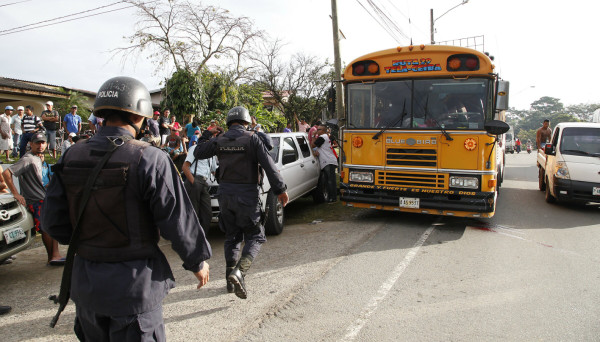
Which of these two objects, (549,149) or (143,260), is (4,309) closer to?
(143,260)

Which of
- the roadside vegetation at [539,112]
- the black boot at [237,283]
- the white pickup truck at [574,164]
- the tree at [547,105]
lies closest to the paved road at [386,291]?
the black boot at [237,283]

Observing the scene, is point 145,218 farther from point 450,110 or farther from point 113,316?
point 450,110

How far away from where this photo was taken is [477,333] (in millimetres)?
3385

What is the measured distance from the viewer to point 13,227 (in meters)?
4.61

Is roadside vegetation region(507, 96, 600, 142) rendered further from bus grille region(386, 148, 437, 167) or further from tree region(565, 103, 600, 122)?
bus grille region(386, 148, 437, 167)

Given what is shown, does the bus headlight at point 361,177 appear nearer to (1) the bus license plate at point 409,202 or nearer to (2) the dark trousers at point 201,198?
(1) the bus license plate at point 409,202

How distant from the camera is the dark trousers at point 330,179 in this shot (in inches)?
368

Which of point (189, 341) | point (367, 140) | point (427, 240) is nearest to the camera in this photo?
point (189, 341)

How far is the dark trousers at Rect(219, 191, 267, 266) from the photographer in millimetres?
4336

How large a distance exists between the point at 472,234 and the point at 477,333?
3552mm

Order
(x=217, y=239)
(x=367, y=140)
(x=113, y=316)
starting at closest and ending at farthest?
(x=113, y=316)
(x=217, y=239)
(x=367, y=140)

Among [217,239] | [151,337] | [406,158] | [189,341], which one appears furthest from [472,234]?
[151,337]

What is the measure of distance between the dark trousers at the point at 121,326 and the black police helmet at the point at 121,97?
3.41 ft

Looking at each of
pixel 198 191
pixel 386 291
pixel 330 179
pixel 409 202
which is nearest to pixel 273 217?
pixel 198 191
